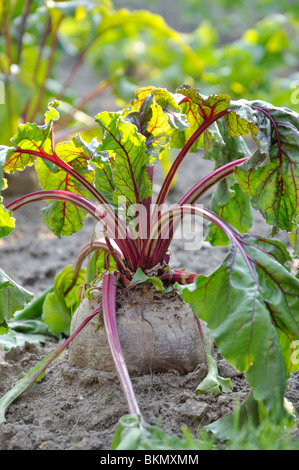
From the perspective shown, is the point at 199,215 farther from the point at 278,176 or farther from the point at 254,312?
the point at 254,312

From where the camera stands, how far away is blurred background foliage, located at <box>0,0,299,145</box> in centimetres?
423

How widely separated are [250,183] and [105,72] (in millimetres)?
7103

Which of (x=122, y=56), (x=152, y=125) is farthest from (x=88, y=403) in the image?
(x=122, y=56)

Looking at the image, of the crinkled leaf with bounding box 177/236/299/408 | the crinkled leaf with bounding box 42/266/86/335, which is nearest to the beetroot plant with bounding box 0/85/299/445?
the crinkled leaf with bounding box 177/236/299/408

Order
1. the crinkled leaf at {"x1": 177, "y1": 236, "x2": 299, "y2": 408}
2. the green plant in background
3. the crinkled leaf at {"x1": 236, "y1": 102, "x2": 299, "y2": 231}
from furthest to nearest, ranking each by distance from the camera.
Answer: the green plant in background < the crinkled leaf at {"x1": 236, "y1": 102, "x2": 299, "y2": 231} < the crinkled leaf at {"x1": 177, "y1": 236, "x2": 299, "y2": 408}

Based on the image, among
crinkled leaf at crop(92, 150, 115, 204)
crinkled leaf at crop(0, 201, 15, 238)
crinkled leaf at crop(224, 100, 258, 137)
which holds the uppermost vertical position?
crinkled leaf at crop(224, 100, 258, 137)

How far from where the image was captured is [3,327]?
6.11ft

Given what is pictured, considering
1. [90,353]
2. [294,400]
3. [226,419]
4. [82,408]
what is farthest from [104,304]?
[294,400]

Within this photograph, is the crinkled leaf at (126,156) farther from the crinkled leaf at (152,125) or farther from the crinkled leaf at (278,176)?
the crinkled leaf at (278,176)

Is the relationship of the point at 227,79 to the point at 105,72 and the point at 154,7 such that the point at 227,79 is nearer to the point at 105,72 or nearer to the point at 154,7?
the point at 105,72

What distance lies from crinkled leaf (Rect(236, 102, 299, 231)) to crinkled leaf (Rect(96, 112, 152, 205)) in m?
0.30

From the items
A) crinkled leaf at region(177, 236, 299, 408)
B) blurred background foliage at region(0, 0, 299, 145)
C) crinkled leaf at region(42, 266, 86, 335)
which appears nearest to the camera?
crinkled leaf at region(177, 236, 299, 408)

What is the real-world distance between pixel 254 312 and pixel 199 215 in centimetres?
39

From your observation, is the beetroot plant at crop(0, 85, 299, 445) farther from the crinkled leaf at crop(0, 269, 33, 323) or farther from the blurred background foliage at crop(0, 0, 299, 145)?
the blurred background foliage at crop(0, 0, 299, 145)
